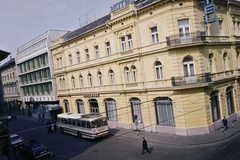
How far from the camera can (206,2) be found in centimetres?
2220

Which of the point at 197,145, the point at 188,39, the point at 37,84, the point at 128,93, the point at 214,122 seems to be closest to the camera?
the point at 197,145

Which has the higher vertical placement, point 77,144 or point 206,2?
point 206,2

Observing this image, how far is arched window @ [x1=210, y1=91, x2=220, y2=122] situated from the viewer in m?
24.0

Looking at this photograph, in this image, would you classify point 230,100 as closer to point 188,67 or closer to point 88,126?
point 188,67

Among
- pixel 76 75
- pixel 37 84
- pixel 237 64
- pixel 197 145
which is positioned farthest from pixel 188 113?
pixel 37 84

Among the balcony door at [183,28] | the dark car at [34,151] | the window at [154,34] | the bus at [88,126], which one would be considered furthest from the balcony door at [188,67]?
the dark car at [34,151]

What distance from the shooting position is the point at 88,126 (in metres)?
25.0

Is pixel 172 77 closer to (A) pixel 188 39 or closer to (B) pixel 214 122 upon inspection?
(A) pixel 188 39

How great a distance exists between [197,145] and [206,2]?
14761 mm

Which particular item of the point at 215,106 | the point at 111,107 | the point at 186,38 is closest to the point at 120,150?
the point at 111,107

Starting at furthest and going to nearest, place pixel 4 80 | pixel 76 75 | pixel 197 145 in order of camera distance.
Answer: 1. pixel 4 80
2. pixel 76 75
3. pixel 197 145

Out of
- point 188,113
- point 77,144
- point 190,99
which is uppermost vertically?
point 190,99

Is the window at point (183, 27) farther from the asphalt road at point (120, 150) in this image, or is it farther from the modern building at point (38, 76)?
Result: the modern building at point (38, 76)

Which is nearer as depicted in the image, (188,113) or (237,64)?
(188,113)
